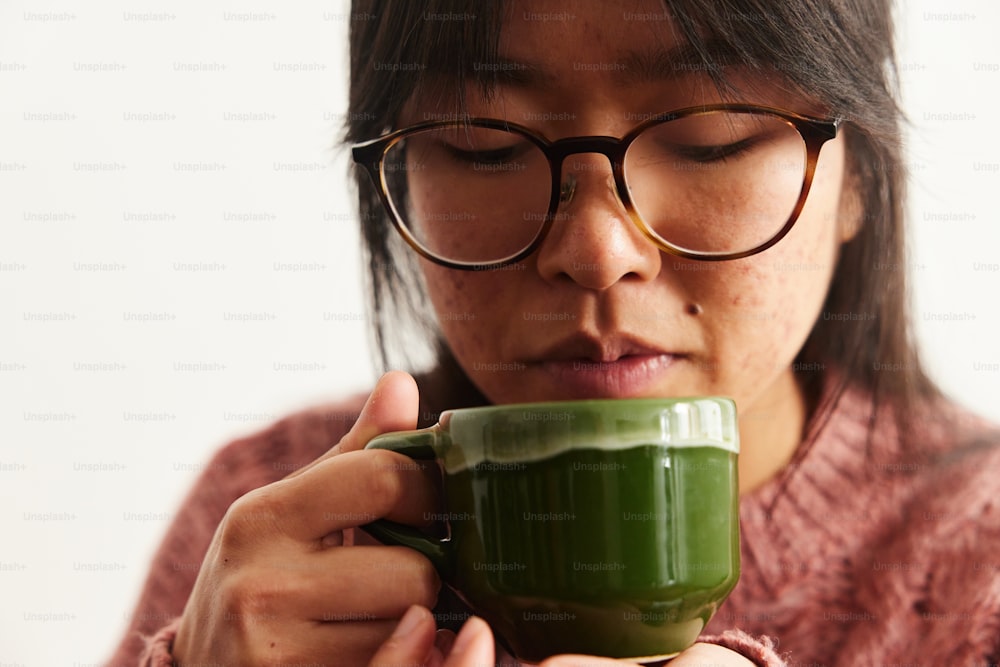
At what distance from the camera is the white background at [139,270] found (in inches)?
68.2

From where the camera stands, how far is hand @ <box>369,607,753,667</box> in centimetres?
57

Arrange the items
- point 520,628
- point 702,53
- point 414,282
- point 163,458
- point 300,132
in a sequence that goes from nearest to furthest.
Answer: point 520,628 → point 702,53 → point 414,282 → point 300,132 → point 163,458

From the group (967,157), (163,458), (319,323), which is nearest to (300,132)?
(319,323)

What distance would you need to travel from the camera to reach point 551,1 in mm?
862

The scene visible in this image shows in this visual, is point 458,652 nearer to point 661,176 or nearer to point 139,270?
point 661,176

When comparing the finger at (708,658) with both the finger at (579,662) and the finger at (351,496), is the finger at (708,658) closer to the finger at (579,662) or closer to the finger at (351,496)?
the finger at (579,662)

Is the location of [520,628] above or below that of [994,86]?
below

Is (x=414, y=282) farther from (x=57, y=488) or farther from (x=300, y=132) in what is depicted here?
(x=57, y=488)

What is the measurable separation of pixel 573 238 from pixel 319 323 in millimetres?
1042

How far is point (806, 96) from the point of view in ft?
2.95

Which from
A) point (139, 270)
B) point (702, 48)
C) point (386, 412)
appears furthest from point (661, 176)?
point (139, 270)

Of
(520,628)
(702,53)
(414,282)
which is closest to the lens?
(520,628)

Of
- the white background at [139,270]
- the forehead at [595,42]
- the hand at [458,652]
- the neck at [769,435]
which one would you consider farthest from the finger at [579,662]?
the white background at [139,270]

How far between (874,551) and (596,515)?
82cm
